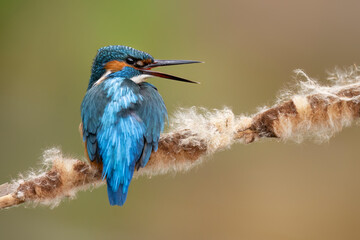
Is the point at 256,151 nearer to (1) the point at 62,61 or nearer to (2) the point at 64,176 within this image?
(1) the point at 62,61

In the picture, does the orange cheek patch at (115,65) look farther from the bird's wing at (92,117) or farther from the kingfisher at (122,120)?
the bird's wing at (92,117)

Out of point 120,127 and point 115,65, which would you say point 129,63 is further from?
point 120,127

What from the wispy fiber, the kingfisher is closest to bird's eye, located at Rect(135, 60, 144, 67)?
the kingfisher

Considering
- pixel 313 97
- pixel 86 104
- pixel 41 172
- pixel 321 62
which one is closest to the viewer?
pixel 313 97

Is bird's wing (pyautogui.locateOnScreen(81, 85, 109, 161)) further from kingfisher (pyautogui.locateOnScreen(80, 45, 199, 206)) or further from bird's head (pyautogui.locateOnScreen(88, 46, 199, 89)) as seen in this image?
bird's head (pyautogui.locateOnScreen(88, 46, 199, 89))

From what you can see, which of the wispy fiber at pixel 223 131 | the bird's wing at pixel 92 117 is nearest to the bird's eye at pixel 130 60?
the bird's wing at pixel 92 117

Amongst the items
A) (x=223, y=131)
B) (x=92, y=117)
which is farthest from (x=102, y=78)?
(x=223, y=131)

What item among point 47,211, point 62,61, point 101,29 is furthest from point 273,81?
point 47,211
